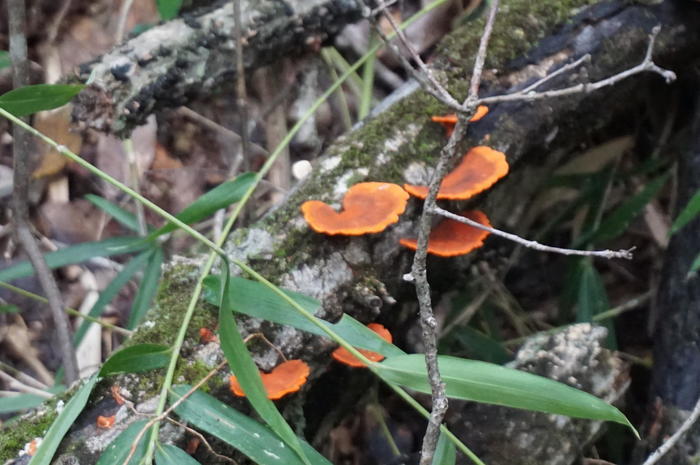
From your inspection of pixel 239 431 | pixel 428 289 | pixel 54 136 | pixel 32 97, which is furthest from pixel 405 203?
pixel 54 136

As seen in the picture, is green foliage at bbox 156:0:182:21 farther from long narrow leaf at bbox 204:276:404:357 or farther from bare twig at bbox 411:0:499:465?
bare twig at bbox 411:0:499:465

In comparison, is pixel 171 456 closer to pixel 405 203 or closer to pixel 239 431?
pixel 239 431

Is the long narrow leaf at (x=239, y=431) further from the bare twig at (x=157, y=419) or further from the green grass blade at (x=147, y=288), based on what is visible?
the green grass blade at (x=147, y=288)

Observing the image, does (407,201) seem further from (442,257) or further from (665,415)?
(665,415)

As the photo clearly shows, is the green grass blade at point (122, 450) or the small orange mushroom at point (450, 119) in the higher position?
the small orange mushroom at point (450, 119)

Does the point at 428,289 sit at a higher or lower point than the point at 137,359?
higher

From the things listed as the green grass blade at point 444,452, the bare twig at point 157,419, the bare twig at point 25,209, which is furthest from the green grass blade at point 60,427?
the bare twig at point 25,209

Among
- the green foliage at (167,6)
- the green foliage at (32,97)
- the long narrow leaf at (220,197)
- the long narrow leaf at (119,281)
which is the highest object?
the green foliage at (32,97)
